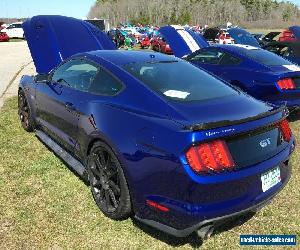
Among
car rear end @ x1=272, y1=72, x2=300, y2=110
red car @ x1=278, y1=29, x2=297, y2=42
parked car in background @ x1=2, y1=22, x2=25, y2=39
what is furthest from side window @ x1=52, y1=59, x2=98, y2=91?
parked car in background @ x1=2, y1=22, x2=25, y2=39

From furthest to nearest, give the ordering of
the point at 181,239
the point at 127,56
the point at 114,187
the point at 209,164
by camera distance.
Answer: the point at 127,56, the point at 114,187, the point at 181,239, the point at 209,164

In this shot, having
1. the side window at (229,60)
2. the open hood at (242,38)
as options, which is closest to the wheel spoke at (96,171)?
the side window at (229,60)

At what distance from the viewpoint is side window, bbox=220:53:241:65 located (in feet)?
25.0

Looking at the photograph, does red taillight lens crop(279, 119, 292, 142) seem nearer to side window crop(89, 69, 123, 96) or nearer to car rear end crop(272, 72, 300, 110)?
side window crop(89, 69, 123, 96)

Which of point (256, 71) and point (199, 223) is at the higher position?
point (199, 223)

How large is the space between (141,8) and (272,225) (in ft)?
470

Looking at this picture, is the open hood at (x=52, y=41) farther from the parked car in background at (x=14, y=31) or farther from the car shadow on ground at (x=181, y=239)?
the parked car in background at (x=14, y=31)

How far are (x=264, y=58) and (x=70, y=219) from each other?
17.4 feet

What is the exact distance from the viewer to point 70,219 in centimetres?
367

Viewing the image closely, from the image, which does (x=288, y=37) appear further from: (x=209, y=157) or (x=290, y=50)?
(x=209, y=157)

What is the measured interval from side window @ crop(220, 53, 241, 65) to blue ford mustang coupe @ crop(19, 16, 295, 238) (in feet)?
11.5

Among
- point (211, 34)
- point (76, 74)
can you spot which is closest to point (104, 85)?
point (76, 74)

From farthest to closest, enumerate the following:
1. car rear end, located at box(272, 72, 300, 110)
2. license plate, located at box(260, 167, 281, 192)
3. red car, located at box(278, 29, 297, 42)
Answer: red car, located at box(278, 29, 297, 42), car rear end, located at box(272, 72, 300, 110), license plate, located at box(260, 167, 281, 192)

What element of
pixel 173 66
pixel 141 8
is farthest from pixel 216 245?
pixel 141 8
